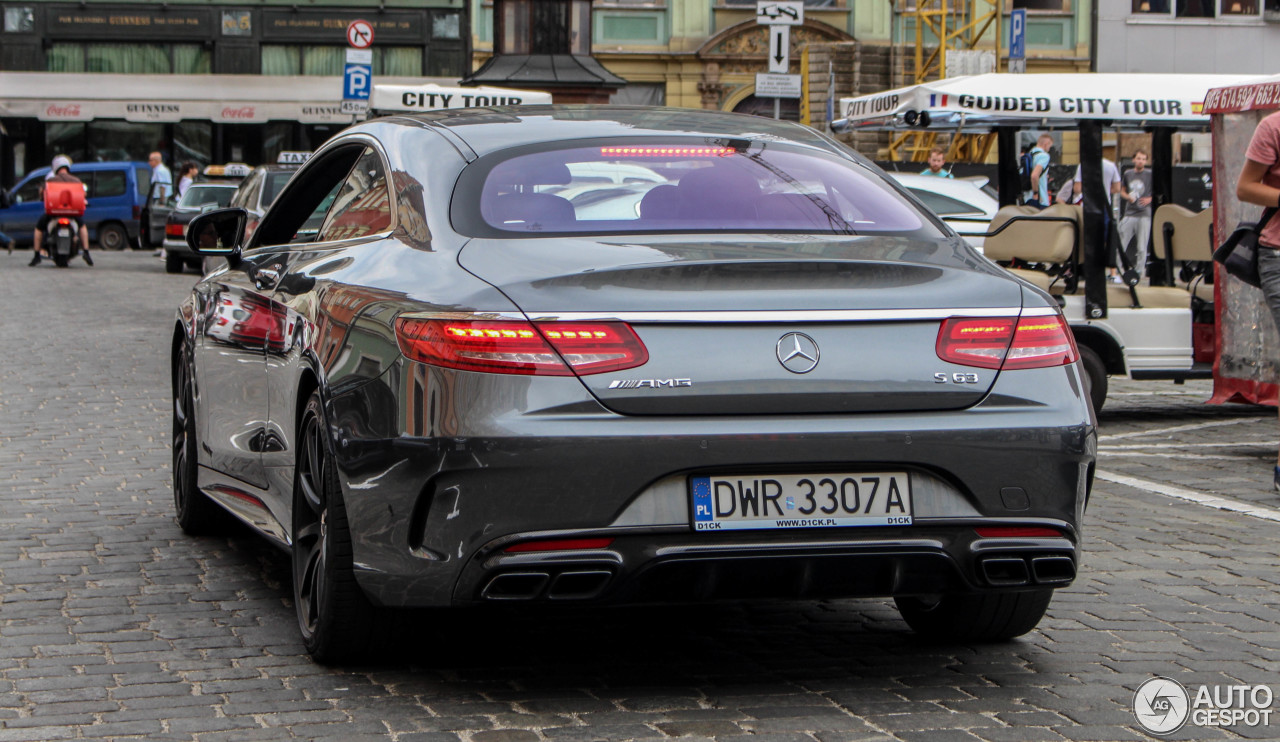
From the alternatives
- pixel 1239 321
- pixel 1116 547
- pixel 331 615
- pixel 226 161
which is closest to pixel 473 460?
pixel 331 615

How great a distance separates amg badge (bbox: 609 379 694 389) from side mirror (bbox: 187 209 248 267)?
2.72 m

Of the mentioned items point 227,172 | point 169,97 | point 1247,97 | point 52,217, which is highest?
point 169,97

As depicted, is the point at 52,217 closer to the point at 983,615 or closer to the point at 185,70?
the point at 185,70

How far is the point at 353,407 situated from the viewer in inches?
177

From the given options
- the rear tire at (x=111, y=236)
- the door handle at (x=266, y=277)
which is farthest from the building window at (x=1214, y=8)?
the door handle at (x=266, y=277)

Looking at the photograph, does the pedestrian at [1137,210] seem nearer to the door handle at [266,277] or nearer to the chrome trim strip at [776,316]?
the door handle at [266,277]

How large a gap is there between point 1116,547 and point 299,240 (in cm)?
313

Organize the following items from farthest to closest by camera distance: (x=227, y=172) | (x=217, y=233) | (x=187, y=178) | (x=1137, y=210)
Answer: (x=227, y=172) < (x=187, y=178) < (x=1137, y=210) < (x=217, y=233)

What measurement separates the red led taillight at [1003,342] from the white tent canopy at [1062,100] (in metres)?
7.26

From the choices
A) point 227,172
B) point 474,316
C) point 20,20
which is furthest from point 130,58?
point 474,316

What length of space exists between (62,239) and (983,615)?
2775cm

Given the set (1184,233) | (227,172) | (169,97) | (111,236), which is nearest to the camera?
(1184,233)

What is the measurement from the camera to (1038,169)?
1681cm

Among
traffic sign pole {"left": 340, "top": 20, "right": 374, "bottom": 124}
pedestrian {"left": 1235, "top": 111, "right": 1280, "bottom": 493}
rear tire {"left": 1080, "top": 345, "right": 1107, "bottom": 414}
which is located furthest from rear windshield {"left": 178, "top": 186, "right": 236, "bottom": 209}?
pedestrian {"left": 1235, "top": 111, "right": 1280, "bottom": 493}
